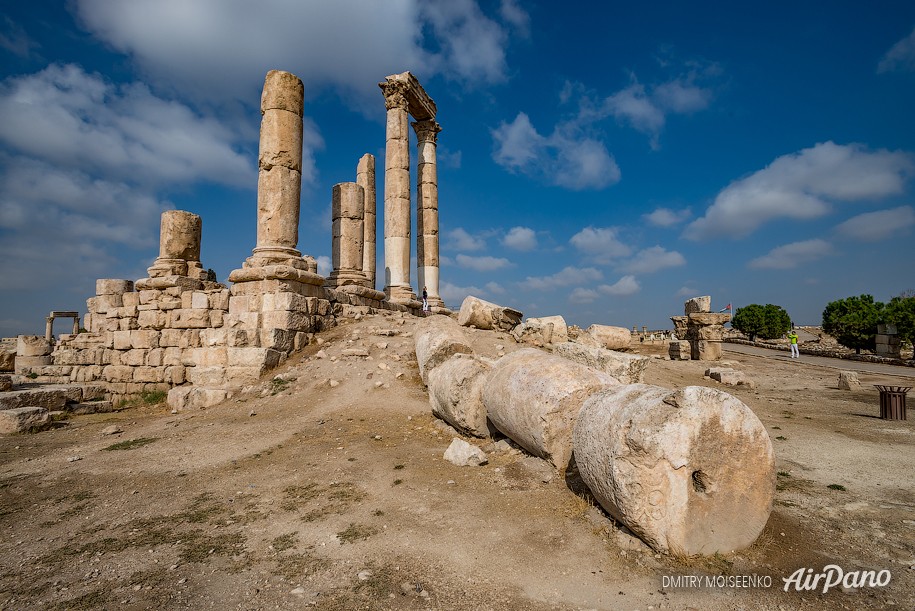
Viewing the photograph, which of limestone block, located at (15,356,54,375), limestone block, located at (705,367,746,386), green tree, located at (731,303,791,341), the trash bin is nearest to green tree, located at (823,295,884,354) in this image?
green tree, located at (731,303,791,341)

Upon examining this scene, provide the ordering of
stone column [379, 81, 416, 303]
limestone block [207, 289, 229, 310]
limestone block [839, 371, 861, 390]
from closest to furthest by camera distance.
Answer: limestone block [207, 289, 229, 310]
limestone block [839, 371, 861, 390]
stone column [379, 81, 416, 303]

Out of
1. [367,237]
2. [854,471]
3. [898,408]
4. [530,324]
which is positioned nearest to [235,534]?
[854,471]

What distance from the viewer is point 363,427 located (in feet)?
21.6

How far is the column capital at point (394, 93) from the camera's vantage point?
17.8 meters

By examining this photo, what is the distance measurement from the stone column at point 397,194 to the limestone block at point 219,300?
755 centimetres

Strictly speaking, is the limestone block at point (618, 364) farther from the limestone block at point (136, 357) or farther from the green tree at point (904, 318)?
the green tree at point (904, 318)

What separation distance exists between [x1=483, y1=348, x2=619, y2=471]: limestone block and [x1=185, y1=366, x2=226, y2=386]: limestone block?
669 cm

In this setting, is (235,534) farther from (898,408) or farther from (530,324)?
(898,408)

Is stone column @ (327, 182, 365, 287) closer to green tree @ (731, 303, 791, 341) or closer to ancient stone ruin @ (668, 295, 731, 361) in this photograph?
ancient stone ruin @ (668, 295, 731, 361)

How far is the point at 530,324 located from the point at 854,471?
6937mm

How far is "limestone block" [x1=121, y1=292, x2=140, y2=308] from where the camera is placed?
36.6ft

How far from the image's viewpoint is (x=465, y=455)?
16.2 ft

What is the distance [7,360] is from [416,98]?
1629cm

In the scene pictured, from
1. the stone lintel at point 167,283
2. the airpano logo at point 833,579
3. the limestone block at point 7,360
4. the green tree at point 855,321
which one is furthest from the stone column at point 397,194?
the green tree at point 855,321
